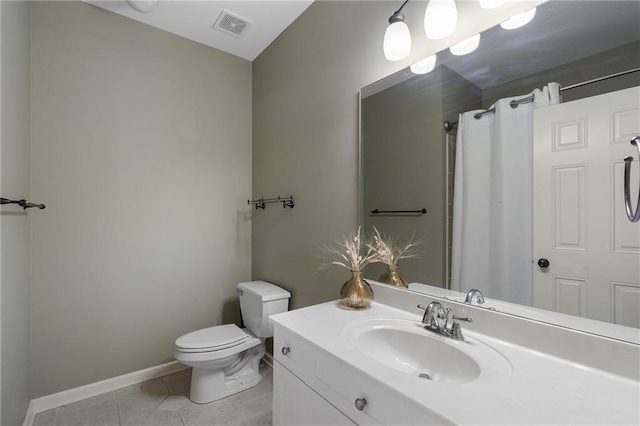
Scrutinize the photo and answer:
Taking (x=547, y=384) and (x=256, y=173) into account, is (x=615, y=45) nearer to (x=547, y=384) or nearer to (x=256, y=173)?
(x=547, y=384)

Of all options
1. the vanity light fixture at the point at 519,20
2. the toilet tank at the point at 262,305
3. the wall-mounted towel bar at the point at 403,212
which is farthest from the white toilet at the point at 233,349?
the vanity light fixture at the point at 519,20

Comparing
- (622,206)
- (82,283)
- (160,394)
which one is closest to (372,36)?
(622,206)

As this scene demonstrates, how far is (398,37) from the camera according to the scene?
50.8 inches

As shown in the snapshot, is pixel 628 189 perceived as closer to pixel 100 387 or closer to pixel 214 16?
pixel 214 16

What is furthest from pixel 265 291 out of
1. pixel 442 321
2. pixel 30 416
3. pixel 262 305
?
pixel 30 416

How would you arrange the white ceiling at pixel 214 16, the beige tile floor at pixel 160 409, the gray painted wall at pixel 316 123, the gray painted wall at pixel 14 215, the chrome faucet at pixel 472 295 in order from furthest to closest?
1. the white ceiling at pixel 214 16
2. the beige tile floor at pixel 160 409
3. the gray painted wall at pixel 316 123
4. the gray painted wall at pixel 14 215
5. the chrome faucet at pixel 472 295

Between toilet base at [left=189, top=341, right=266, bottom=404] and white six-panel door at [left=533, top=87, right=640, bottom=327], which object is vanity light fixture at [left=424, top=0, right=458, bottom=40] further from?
toilet base at [left=189, top=341, right=266, bottom=404]

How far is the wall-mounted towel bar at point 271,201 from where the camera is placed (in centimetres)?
214

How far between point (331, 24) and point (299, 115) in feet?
1.93

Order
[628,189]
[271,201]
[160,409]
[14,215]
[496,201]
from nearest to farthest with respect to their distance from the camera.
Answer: [628,189] → [496,201] → [14,215] → [160,409] → [271,201]

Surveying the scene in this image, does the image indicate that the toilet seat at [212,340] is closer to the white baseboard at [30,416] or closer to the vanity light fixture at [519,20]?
the white baseboard at [30,416]

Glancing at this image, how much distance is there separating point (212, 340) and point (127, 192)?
1.23 metres

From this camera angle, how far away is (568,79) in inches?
36.4

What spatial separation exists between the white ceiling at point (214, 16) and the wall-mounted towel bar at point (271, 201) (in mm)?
1297
